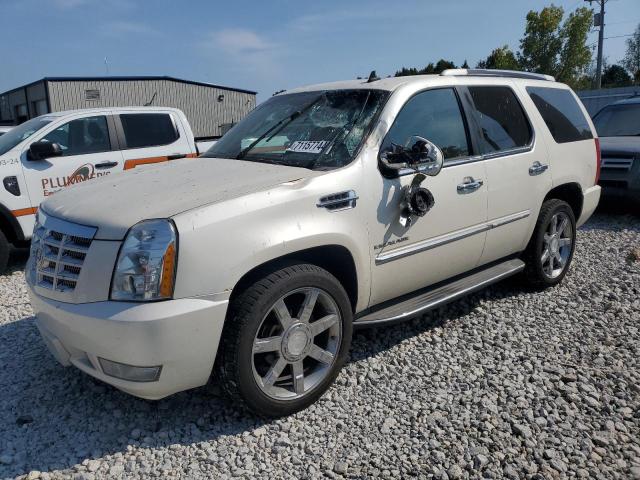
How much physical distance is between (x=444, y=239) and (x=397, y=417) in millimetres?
1247

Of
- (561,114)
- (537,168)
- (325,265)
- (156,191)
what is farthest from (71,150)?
(561,114)

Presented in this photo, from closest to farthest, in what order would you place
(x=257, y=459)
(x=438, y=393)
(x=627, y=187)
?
(x=257, y=459) → (x=438, y=393) → (x=627, y=187)

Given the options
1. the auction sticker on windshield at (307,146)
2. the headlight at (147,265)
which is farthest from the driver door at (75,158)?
the headlight at (147,265)

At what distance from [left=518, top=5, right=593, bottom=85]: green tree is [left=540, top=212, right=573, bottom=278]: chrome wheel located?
3297 cm

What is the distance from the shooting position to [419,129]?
350 cm

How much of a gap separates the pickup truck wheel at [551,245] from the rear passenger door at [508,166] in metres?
0.14

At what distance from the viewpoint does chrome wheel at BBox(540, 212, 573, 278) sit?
4.69 meters

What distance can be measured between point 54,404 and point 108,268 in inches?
48.0

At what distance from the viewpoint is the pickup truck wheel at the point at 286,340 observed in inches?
103

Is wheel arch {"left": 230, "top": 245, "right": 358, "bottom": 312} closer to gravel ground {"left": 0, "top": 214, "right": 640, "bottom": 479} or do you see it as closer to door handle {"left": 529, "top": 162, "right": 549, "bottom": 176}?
gravel ground {"left": 0, "top": 214, "right": 640, "bottom": 479}

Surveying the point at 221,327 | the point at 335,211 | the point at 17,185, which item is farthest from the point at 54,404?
the point at 17,185

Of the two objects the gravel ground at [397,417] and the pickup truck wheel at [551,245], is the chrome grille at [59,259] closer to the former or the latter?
the gravel ground at [397,417]

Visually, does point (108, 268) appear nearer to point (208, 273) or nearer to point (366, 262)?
point (208, 273)

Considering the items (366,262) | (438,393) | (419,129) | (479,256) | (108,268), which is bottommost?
(438,393)
